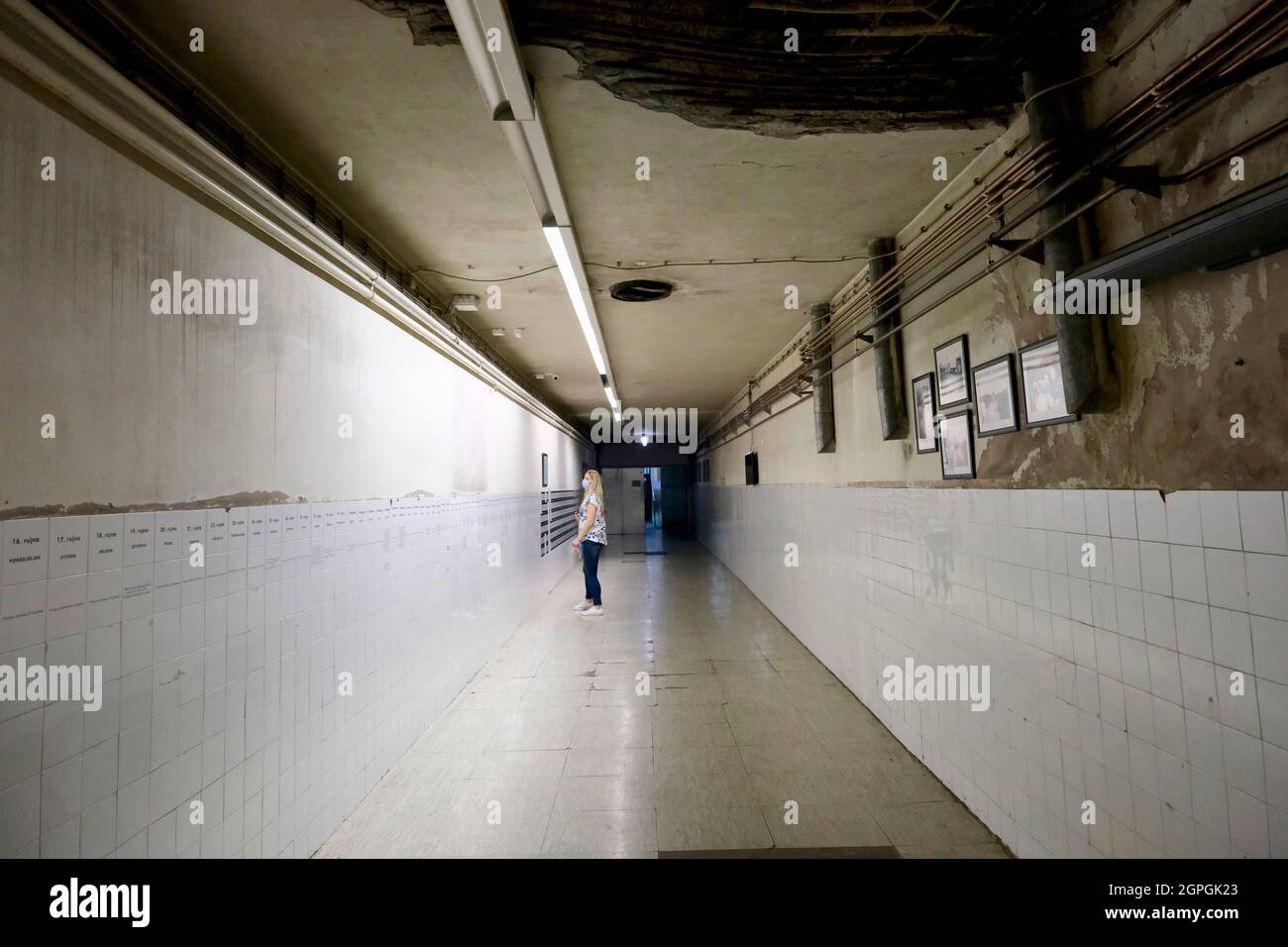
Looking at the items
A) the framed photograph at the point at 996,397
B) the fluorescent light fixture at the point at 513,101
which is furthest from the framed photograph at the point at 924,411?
the fluorescent light fixture at the point at 513,101

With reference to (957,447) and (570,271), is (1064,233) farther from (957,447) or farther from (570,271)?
(570,271)

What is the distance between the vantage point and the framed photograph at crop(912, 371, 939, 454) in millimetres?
2824

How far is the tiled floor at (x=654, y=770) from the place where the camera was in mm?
2299

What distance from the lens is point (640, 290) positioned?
4023mm

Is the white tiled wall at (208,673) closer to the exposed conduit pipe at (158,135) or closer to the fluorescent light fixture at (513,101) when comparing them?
the exposed conduit pipe at (158,135)

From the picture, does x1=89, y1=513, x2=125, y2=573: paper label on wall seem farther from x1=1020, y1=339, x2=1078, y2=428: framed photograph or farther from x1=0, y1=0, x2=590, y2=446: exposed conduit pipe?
x1=1020, y1=339, x2=1078, y2=428: framed photograph

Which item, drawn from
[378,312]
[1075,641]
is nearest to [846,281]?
[1075,641]

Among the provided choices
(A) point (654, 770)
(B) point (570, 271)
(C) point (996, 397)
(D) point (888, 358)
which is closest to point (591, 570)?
(A) point (654, 770)

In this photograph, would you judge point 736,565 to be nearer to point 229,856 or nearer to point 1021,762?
point 1021,762

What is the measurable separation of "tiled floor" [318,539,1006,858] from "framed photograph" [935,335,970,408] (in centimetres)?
189

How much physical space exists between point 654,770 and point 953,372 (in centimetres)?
251

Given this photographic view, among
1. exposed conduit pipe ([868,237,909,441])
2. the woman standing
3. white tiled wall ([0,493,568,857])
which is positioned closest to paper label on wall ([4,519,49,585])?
white tiled wall ([0,493,568,857])

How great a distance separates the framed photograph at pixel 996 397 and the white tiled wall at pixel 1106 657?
28 centimetres

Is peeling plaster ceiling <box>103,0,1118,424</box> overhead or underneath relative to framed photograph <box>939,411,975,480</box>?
overhead
